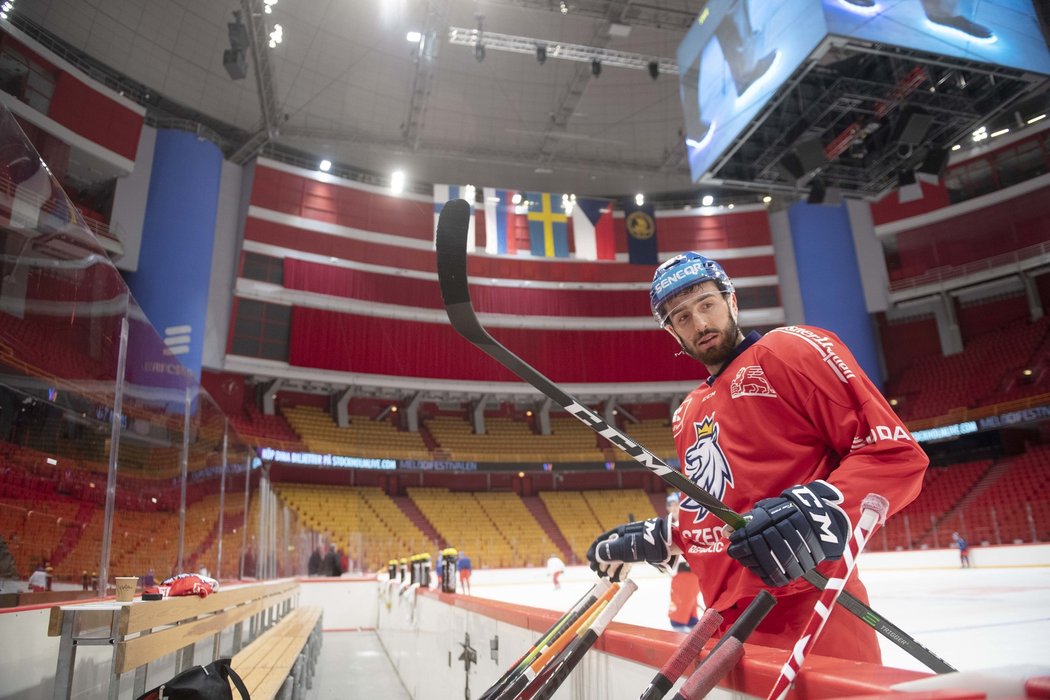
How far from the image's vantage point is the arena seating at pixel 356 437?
20453mm

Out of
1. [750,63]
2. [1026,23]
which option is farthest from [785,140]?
[1026,23]

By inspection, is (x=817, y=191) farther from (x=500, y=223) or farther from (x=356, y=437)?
(x=356, y=437)

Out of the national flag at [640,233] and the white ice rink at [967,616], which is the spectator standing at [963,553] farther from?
the national flag at [640,233]

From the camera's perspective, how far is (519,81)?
60.8 feet

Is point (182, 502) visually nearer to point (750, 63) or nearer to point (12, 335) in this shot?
point (12, 335)

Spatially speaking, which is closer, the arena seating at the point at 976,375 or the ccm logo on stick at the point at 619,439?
the ccm logo on stick at the point at 619,439

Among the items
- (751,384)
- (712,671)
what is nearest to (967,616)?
(751,384)

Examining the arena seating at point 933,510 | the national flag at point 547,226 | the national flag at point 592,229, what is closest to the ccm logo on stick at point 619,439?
the arena seating at point 933,510

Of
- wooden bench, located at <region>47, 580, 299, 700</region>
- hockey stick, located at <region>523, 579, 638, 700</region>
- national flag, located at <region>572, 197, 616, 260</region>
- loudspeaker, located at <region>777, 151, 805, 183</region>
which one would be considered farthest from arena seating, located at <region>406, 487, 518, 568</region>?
hockey stick, located at <region>523, 579, 638, 700</region>

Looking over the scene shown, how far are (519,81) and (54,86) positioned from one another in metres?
11.1

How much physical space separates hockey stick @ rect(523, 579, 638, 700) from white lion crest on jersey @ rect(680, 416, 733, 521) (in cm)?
26

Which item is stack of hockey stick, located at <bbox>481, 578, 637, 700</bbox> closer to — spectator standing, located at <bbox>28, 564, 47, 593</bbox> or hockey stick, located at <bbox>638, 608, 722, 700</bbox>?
hockey stick, located at <bbox>638, 608, 722, 700</bbox>

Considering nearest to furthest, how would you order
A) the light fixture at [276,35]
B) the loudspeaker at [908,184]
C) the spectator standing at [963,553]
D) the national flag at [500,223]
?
the loudspeaker at [908,184] < the spectator standing at [963,553] < the light fixture at [276,35] < the national flag at [500,223]

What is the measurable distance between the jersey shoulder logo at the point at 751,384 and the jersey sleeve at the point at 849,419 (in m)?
0.03
